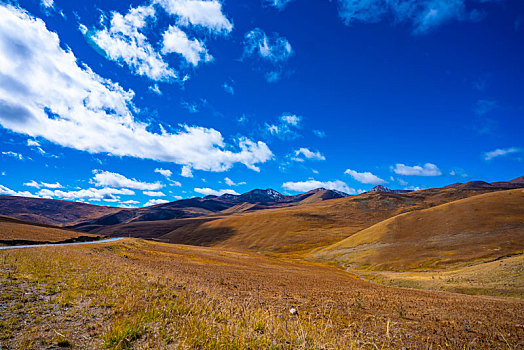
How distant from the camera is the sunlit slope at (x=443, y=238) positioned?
191ft

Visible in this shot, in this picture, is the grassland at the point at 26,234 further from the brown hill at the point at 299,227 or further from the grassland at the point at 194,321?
the brown hill at the point at 299,227

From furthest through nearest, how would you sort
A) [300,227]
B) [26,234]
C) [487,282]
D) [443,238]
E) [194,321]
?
[300,227] < [443,238] < [26,234] < [487,282] < [194,321]

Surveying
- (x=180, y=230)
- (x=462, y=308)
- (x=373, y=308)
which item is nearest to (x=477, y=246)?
(x=462, y=308)

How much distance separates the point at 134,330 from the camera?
21.4 feet

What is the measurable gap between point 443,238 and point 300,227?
273ft

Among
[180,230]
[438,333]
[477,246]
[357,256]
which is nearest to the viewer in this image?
[438,333]

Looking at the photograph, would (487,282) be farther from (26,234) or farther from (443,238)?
(26,234)

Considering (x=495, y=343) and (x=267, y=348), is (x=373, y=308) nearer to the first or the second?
(x=495, y=343)

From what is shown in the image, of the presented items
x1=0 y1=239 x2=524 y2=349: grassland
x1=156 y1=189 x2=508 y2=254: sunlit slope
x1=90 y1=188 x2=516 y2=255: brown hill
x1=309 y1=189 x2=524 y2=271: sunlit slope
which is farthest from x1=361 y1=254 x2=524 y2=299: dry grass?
x1=156 y1=189 x2=508 y2=254: sunlit slope

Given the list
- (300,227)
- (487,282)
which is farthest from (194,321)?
(300,227)

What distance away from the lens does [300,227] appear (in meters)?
147

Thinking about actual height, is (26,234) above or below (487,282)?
above

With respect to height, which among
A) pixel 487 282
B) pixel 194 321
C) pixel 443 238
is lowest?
pixel 487 282

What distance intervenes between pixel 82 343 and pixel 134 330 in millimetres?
1359
